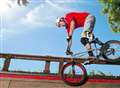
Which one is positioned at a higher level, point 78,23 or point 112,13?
point 112,13

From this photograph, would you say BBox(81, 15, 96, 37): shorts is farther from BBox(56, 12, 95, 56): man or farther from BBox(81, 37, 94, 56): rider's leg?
BBox(81, 37, 94, 56): rider's leg

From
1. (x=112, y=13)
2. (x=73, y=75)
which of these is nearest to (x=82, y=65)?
(x=73, y=75)

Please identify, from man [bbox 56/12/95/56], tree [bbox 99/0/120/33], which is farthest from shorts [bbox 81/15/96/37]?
tree [bbox 99/0/120/33]

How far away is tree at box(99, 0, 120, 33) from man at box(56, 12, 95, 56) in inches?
318

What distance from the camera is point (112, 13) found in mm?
26047

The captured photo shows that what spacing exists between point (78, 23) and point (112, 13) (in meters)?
8.88

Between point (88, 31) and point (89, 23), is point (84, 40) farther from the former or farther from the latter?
point (89, 23)

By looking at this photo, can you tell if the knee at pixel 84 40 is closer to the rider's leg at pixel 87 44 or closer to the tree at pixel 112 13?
the rider's leg at pixel 87 44

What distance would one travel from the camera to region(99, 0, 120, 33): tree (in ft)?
84.2

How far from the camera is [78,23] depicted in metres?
17.5

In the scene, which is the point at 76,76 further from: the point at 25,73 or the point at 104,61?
→ the point at 25,73

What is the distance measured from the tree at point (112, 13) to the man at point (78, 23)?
8.07 m

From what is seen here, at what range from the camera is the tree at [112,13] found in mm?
25678

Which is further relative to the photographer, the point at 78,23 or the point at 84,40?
the point at 78,23
